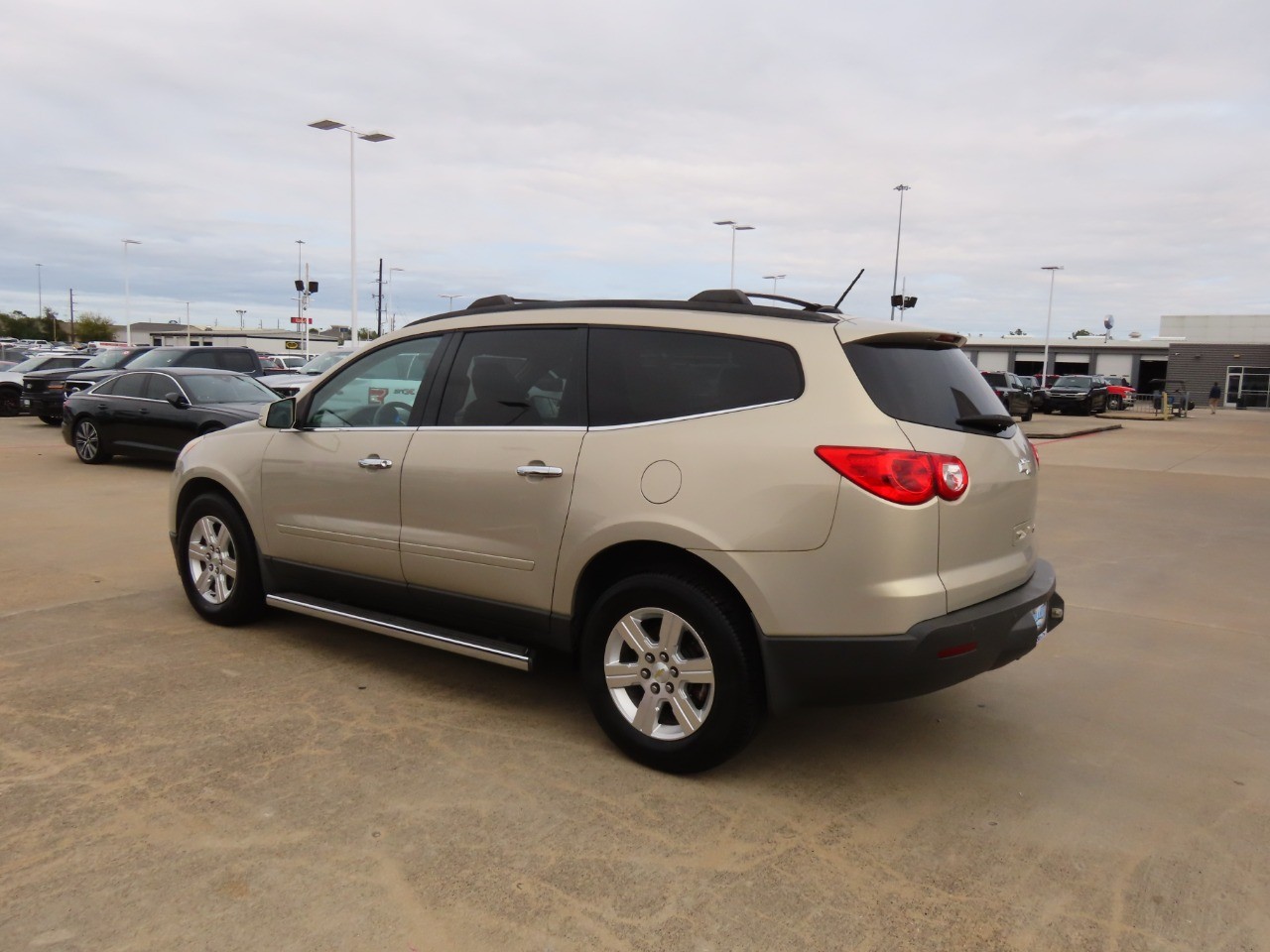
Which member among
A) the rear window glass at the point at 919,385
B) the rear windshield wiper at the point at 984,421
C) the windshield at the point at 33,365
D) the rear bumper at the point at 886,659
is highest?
the rear window glass at the point at 919,385

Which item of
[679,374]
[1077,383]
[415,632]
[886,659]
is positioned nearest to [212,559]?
[415,632]

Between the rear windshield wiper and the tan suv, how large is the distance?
0.01 metres

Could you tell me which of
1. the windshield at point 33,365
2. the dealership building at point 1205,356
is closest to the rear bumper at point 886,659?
the windshield at point 33,365

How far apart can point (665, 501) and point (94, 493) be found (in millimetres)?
9258

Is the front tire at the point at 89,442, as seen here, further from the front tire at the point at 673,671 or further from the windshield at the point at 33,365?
the windshield at the point at 33,365

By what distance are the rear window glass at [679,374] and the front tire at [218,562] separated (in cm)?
248

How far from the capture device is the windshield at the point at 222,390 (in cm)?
1268

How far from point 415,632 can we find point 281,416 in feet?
5.08

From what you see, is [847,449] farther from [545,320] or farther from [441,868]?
[441,868]

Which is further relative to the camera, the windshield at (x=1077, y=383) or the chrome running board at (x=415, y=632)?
→ the windshield at (x=1077, y=383)

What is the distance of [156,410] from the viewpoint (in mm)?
12789

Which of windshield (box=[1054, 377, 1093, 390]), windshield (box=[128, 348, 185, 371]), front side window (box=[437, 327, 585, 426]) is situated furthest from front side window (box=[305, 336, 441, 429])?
windshield (box=[1054, 377, 1093, 390])

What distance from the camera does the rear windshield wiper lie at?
12.0 ft

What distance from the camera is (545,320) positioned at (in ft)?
14.1
